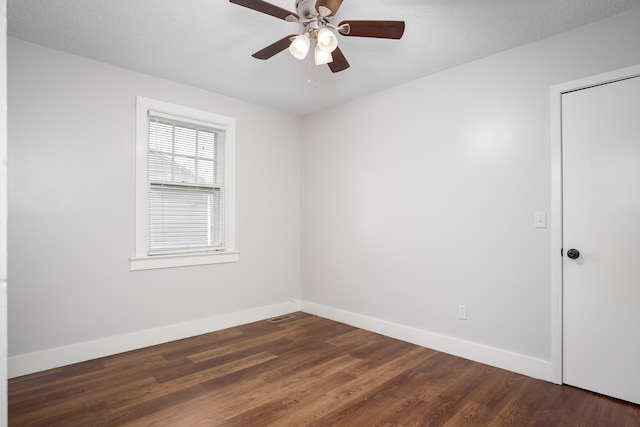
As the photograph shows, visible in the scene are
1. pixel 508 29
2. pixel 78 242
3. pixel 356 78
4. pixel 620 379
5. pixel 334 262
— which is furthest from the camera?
pixel 334 262

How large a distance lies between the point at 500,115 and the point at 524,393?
6.93 ft

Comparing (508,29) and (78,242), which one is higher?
(508,29)

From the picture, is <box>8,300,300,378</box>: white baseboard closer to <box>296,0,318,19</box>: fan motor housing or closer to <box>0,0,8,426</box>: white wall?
<box>0,0,8,426</box>: white wall

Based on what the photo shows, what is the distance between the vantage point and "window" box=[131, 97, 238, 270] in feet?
10.7

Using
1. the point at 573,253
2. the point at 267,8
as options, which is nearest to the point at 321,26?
the point at 267,8

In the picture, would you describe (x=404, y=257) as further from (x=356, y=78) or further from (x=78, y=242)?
(x=78, y=242)

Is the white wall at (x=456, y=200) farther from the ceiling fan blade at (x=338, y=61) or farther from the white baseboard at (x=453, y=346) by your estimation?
the ceiling fan blade at (x=338, y=61)

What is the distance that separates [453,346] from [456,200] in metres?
1.31

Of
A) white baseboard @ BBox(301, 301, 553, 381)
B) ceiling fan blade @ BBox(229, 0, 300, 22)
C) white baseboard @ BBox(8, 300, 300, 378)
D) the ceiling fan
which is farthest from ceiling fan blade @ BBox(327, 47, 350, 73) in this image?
white baseboard @ BBox(8, 300, 300, 378)

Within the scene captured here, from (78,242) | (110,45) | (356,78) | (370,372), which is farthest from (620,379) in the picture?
(110,45)

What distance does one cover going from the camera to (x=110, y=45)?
2.72 m

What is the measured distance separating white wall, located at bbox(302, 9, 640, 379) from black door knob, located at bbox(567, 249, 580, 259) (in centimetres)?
15

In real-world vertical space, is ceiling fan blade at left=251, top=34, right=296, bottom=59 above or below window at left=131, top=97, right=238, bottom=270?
above

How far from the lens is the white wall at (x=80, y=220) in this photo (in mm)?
2639
